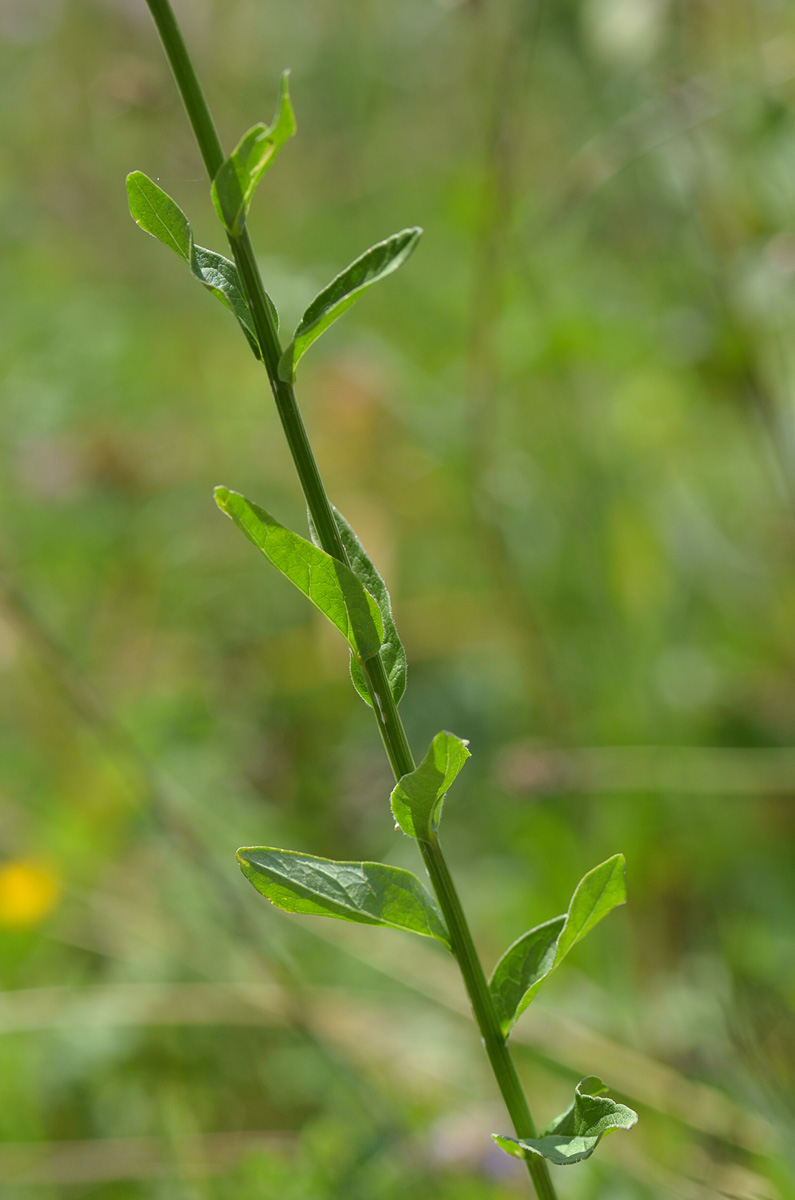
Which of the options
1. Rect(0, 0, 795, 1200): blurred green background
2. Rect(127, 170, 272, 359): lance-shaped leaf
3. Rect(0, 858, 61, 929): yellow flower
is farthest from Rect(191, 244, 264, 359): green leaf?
Rect(0, 858, 61, 929): yellow flower

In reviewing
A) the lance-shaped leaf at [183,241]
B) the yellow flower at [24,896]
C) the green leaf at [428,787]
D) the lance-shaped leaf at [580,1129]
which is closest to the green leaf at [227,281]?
the lance-shaped leaf at [183,241]

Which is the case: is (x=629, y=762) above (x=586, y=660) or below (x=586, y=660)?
below

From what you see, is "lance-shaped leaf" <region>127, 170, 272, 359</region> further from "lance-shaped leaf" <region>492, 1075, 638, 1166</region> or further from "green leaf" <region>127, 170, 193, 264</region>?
"lance-shaped leaf" <region>492, 1075, 638, 1166</region>

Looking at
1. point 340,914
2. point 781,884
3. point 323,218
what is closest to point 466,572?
point 781,884

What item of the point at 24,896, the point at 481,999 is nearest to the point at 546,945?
the point at 481,999

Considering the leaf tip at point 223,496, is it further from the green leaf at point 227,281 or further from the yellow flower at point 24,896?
the yellow flower at point 24,896

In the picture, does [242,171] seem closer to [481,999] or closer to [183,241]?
[183,241]

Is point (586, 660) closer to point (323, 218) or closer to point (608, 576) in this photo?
point (608, 576)
